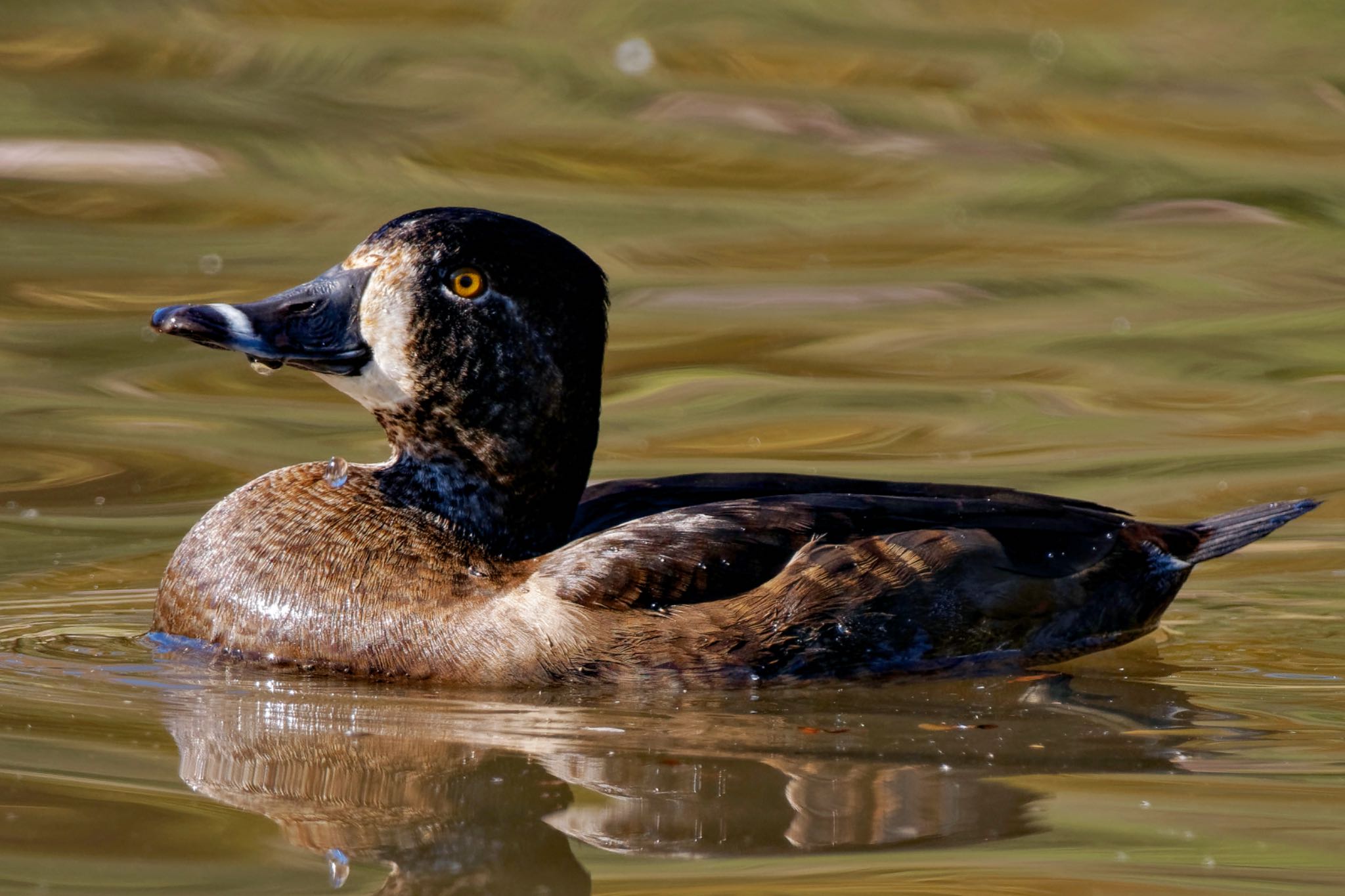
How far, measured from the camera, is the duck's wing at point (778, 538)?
5285 mm

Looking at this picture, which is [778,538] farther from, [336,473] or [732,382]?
[732,382]

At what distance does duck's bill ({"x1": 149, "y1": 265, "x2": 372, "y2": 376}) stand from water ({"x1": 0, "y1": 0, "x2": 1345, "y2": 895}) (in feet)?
2.83

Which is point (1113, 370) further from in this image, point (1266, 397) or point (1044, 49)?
point (1044, 49)

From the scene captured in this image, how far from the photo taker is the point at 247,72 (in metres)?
11.7

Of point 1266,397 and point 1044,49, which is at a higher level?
point 1044,49

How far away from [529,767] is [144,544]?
3.06 meters

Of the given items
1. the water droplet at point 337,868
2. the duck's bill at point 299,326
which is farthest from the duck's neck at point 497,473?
the water droplet at point 337,868

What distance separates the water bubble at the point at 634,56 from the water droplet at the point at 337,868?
8.91 metres

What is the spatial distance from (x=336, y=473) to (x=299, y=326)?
452mm

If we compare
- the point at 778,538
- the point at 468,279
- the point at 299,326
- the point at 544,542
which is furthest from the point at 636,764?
the point at 299,326

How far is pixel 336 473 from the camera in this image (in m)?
5.80

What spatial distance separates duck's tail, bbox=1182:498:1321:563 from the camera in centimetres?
598

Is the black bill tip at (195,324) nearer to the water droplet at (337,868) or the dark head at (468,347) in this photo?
the dark head at (468,347)

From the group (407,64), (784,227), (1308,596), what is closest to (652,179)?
(784,227)
